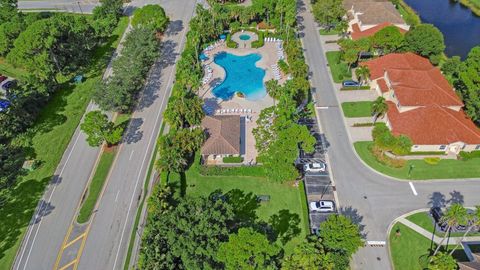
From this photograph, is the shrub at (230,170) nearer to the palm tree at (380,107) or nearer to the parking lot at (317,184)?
the parking lot at (317,184)

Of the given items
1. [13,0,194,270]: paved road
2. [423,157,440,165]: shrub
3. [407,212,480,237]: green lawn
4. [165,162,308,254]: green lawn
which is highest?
[423,157,440,165]: shrub

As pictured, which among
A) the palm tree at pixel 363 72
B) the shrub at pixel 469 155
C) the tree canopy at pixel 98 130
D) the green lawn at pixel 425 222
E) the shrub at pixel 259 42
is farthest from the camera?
the shrub at pixel 259 42

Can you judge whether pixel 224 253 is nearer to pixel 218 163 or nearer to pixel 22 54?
pixel 218 163

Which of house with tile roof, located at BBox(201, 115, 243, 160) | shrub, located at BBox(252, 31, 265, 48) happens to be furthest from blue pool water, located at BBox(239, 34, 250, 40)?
house with tile roof, located at BBox(201, 115, 243, 160)

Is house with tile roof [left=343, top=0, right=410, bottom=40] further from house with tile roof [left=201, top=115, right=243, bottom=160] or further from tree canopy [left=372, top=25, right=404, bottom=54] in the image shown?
house with tile roof [left=201, top=115, right=243, bottom=160]

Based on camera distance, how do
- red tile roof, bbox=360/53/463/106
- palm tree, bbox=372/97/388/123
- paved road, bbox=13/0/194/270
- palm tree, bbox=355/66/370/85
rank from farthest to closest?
palm tree, bbox=355/66/370/85 < red tile roof, bbox=360/53/463/106 < palm tree, bbox=372/97/388/123 < paved road, bbox=13/0/194/270

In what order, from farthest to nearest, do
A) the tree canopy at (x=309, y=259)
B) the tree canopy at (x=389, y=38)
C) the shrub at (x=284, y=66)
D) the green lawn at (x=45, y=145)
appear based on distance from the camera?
the shrub at (x=284, y=66)
the tree canopy at (x=389, y=38)
the green lawn at (x=45, y=145)
the tree canopy at (x=309, y=259)

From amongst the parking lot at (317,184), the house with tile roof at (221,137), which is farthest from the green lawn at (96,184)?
the parking lot at (317,184)
